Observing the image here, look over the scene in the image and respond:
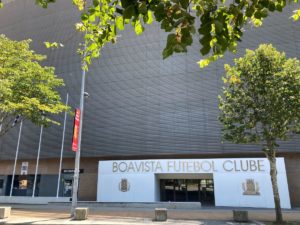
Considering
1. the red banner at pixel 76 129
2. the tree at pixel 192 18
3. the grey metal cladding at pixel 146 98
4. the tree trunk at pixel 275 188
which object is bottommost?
the tree trunk at pixel 275 188

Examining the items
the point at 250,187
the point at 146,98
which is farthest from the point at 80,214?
the point at 146,98

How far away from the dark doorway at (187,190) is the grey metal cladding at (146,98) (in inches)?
139

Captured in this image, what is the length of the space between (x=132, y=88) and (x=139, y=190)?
37.1 ft

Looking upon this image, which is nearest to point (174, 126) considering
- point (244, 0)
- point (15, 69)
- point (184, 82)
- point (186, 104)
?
point (186, 104)

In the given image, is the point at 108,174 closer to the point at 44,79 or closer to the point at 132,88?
the point at 132,88

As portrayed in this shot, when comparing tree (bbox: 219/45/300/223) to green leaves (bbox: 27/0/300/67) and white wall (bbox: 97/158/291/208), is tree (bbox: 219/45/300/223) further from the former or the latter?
green leaves (bbox: 27/0/300/67)

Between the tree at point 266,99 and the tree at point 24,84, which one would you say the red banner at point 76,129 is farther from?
the tree at point 266,99

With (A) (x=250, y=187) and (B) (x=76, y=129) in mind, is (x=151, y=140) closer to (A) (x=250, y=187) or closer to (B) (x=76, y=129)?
(A) (x=250, y=187)

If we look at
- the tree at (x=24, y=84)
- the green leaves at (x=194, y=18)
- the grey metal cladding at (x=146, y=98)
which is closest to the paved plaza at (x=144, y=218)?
the tree at (x=24, y=84)

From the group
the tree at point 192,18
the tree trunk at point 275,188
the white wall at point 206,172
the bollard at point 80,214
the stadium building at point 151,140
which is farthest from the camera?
the stadium building at point 151,140

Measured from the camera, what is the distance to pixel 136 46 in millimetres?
35094

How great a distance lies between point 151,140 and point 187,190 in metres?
6.40

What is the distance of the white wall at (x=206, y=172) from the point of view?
25.3 metres

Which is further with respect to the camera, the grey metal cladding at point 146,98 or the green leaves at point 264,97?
the grey metal cladding at point 146,98
